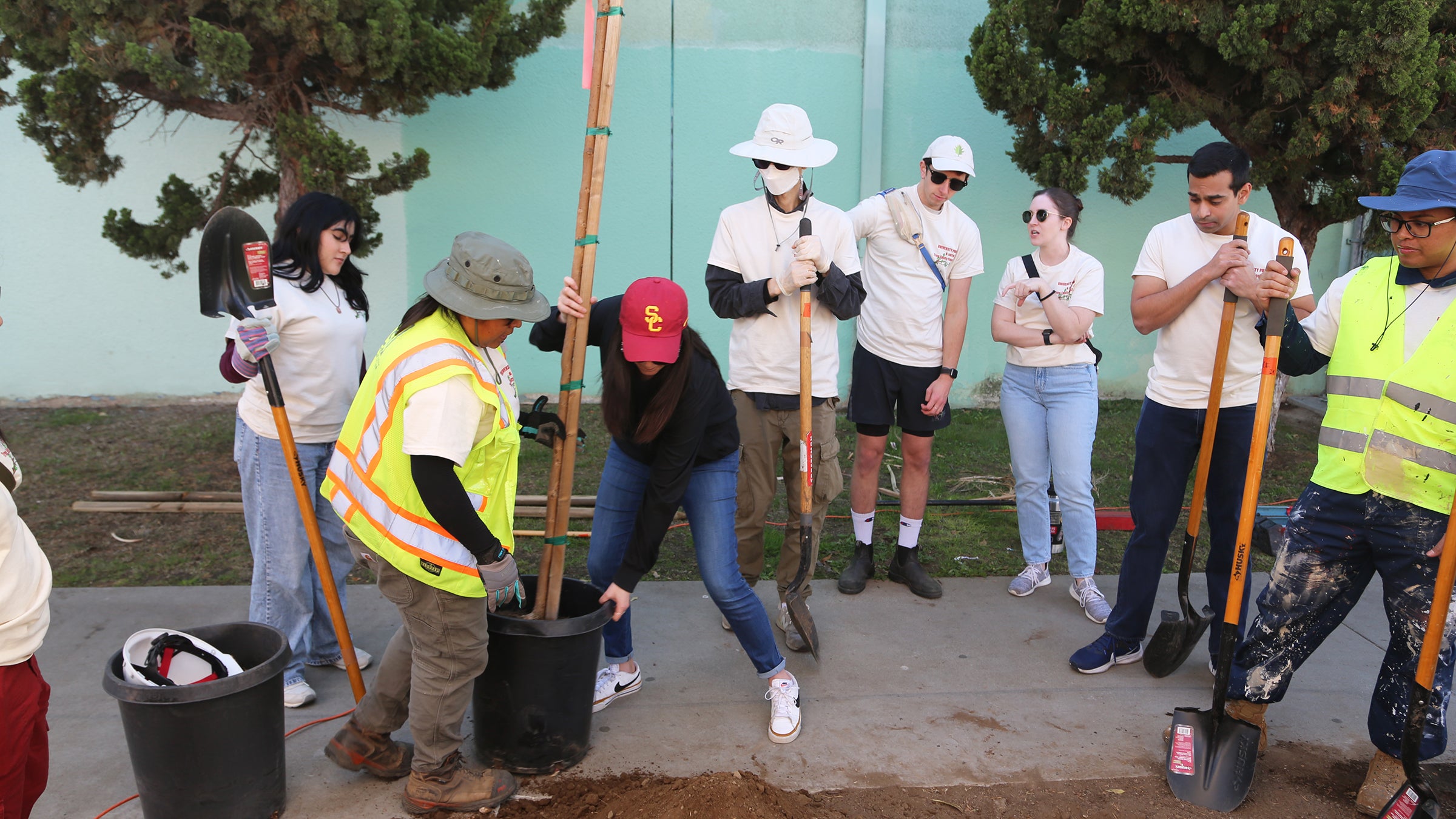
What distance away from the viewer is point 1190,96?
585 centimetres

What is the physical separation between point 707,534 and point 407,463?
1100 millimetres

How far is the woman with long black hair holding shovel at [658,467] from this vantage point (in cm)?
291

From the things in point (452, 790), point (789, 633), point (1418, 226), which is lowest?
point (452, 790)

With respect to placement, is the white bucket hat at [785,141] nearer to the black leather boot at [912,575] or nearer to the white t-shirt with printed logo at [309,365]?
the white t-shirt with printed logo at [309,365]

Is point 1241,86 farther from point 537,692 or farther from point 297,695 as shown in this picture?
point 297,695

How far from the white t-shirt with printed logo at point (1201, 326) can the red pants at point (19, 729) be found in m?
3.65

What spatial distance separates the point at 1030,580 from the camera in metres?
4.70

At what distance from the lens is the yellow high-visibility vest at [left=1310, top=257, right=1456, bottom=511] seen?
281 centimetres

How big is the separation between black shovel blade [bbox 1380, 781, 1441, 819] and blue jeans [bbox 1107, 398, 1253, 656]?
902 millimetres

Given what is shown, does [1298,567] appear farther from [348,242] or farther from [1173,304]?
[348,242]

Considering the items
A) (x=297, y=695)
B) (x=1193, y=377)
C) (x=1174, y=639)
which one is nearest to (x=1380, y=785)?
(x=1174, y=639)

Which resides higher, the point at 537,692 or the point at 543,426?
the point at 543,426

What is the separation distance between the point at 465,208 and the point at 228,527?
10.8ft

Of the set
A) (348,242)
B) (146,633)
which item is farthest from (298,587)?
(348,242)
